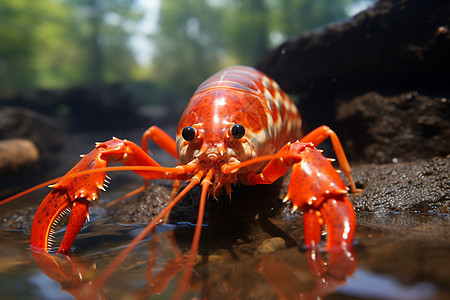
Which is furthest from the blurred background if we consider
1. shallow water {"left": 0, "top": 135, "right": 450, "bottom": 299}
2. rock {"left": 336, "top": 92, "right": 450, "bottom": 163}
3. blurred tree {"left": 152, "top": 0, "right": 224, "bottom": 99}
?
shallow water {"left": 0, "top": 135, "right": 450, "bottom": 299}

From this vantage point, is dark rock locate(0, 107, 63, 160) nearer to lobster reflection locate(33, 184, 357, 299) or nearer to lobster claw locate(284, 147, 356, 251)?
lobster reflection locate(33, 184, 357, 299)

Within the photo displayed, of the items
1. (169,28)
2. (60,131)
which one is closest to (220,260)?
(60,131)

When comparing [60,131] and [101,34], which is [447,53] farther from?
[101,34]

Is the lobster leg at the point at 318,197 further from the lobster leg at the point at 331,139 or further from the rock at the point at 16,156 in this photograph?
the rock at the point at 16,156

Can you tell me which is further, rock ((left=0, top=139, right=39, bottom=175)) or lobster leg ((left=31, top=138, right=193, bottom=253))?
rock ((left=0, top=139, right=39, bottom=175))

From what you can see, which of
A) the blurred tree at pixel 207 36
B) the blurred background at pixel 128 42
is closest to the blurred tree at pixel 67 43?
the blurred background at pixel 128 42

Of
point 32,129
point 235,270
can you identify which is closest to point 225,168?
point 235,270
